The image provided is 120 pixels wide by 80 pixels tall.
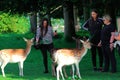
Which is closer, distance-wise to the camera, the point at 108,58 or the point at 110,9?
the point at 108,58

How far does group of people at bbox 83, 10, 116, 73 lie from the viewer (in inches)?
663

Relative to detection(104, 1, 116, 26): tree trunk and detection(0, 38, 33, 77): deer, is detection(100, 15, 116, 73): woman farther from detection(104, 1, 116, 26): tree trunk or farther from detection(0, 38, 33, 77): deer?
detection(104, 1, 116, 26): tree trunk

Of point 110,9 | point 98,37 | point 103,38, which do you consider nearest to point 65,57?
point 103,38

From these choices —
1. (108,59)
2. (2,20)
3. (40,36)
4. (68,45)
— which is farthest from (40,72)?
(2,20)

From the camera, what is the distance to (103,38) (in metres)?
17.0


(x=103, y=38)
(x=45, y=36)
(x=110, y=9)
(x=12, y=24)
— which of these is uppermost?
(x=110, y=9)

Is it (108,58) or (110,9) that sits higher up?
(110,9)

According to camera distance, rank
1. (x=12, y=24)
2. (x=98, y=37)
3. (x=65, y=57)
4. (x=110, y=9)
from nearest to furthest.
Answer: (x=65, y=57), (x=98, y=37), (x=110, y=9), (x=12, y=24)

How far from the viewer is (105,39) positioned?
16922mm

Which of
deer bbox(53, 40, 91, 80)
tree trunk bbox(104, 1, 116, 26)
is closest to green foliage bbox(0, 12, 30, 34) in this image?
tree trunk bbox(104, 1, 116, 26)

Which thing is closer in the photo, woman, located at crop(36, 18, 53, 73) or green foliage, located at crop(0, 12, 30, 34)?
woman, located at crop(36, 18, 53, 73)

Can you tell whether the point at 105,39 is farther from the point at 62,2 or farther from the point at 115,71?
the point at 62,2

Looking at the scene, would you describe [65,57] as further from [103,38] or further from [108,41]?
[108,41]

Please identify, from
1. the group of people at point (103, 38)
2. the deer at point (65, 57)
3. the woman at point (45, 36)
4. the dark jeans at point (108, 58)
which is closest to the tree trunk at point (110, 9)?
the group of people at point (103, 38)
